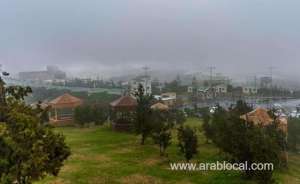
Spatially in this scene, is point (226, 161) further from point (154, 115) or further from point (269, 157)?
point (154, 115)

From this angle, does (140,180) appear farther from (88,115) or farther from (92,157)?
(88,115)

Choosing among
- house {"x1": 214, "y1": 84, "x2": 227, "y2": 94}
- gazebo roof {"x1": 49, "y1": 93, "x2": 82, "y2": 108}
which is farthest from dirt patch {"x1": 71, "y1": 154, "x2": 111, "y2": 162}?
house {"x1": 214, "y1": 84, "x2": 227, "y2": 94}

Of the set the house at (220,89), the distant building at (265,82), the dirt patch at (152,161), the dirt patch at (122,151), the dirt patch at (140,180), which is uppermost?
the distant building at (265,82)

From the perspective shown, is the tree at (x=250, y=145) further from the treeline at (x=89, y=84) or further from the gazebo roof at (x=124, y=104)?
the treeline at (x=89, y=84)

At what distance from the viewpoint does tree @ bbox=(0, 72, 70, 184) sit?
720 centimetres

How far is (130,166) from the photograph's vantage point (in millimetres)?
17953

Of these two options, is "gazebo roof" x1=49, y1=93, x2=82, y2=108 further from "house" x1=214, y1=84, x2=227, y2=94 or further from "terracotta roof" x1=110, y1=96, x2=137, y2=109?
"house" x1=214, y1=84, x2=227, y2=94

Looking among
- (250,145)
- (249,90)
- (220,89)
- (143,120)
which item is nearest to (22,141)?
(250,145)

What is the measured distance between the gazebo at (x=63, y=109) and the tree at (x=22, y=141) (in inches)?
1156

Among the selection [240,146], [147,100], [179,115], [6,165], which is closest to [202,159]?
[240,146]

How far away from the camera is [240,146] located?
50.7 ft

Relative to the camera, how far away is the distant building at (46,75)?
104 m

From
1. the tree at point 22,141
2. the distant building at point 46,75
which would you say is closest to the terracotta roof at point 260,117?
the tree at point 22,141

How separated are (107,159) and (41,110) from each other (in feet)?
37.2
